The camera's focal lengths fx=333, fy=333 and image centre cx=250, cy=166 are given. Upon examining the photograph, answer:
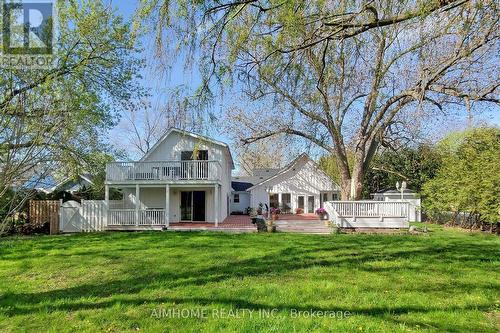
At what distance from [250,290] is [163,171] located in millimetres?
14261

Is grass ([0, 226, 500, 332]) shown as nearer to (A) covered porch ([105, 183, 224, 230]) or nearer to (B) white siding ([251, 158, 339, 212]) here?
(A) covered porch ([105, 183, 224, 230])

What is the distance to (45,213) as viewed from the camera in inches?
629

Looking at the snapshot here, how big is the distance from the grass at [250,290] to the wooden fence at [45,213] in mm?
7362

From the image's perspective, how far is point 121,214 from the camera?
17.1 meters

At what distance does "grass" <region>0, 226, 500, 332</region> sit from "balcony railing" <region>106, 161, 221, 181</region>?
8.85 metres

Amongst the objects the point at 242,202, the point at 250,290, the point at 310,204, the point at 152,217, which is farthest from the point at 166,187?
the point at 310,204

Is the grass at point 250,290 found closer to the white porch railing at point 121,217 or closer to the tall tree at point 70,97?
the tall tree at point 70,97

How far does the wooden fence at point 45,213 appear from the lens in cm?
1577

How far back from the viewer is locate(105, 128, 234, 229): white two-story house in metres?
17.2

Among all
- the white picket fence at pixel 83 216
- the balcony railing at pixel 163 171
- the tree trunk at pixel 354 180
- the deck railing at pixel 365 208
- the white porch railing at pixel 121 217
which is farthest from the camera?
the balcony railing at pixel 163 171

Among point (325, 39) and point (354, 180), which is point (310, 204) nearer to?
point (354, 180)

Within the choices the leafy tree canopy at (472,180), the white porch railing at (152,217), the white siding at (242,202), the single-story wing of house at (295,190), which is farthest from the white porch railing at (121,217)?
the leafy tree canopy at (472,180)

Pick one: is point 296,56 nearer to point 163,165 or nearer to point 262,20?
point 262,20

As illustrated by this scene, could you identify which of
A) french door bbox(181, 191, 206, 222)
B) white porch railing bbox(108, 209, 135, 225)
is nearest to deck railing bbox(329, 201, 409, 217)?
french door bbox(181, 191, 206, 222)
